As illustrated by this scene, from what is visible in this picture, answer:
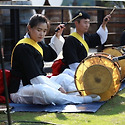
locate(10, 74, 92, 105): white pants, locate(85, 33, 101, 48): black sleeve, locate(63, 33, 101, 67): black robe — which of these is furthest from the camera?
locate(85, 33, 101, 48): black sleeve

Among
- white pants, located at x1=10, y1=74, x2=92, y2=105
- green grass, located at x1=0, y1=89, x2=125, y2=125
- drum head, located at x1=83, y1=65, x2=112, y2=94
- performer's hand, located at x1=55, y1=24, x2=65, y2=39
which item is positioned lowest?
green grass, located at x1=0, y1=89, x2=125, y2=125

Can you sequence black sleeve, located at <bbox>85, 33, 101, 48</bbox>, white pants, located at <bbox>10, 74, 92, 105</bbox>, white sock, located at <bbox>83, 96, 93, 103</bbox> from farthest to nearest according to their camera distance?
black sleeve, located at <bbox>85, 33, 101, 48</bbox>
white sock, located at <bbox>83, 96, 93, 103</bbox>
white pants, located at <bbox>10, 74, 92, 105</bbox>

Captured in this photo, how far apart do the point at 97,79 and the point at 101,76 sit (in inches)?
2.3

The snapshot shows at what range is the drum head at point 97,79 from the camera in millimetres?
4758

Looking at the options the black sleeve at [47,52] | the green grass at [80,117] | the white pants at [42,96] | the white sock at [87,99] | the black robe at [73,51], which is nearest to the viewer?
the green grass at [80,117]

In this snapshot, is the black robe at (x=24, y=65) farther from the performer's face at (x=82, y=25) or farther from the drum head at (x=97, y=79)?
the performer's face at (x=82, y=25)

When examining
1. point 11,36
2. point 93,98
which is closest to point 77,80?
point 93,98

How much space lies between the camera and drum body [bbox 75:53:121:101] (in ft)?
15.6

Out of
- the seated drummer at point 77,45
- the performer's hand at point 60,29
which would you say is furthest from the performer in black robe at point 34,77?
the seated drummer at point 77,45

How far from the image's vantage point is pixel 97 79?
4.78 metres

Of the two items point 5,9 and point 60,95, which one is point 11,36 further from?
point 60,95

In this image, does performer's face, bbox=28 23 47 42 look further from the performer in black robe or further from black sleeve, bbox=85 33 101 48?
black sleeve, bbox=85 33 101 48

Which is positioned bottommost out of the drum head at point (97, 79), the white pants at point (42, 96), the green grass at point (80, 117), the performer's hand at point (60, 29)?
the green grass at point (80, 117)

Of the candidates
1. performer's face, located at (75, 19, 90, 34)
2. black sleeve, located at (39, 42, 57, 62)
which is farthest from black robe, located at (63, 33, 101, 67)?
black sleeve, located at (39, 42, 57, 62)
